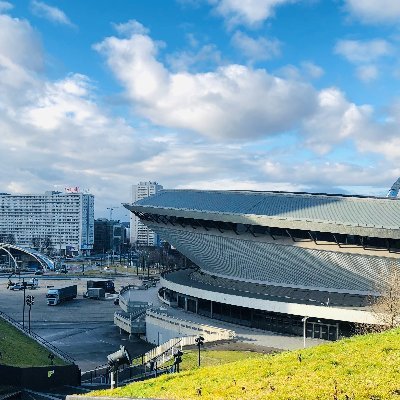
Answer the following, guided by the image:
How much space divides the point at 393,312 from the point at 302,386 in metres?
24.6

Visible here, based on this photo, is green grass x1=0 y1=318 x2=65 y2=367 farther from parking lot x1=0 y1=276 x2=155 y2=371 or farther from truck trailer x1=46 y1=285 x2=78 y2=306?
truck trailer x1=46 y1=285 x2=78 y2=306

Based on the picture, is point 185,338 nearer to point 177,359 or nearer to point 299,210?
point 177,359

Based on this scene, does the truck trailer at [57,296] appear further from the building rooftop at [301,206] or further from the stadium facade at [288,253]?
the building rooftop at [301,206]

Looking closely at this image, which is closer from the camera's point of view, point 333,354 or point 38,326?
point 333,354

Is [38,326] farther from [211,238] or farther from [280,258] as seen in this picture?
[280,258]

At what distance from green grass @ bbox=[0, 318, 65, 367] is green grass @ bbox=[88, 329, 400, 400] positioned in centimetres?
1801

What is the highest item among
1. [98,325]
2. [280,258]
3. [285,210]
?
[285,210]

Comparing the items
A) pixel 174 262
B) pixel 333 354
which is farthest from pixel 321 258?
pixel 174 262

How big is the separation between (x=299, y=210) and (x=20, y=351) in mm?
27972

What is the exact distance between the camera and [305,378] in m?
18.1

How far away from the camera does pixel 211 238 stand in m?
56.3

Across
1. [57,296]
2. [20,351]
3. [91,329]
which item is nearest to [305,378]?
[20,351]

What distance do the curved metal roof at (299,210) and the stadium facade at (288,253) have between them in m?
0.09

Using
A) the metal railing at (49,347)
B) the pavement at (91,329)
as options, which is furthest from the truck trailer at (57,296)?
the metal railing at (49,347)
